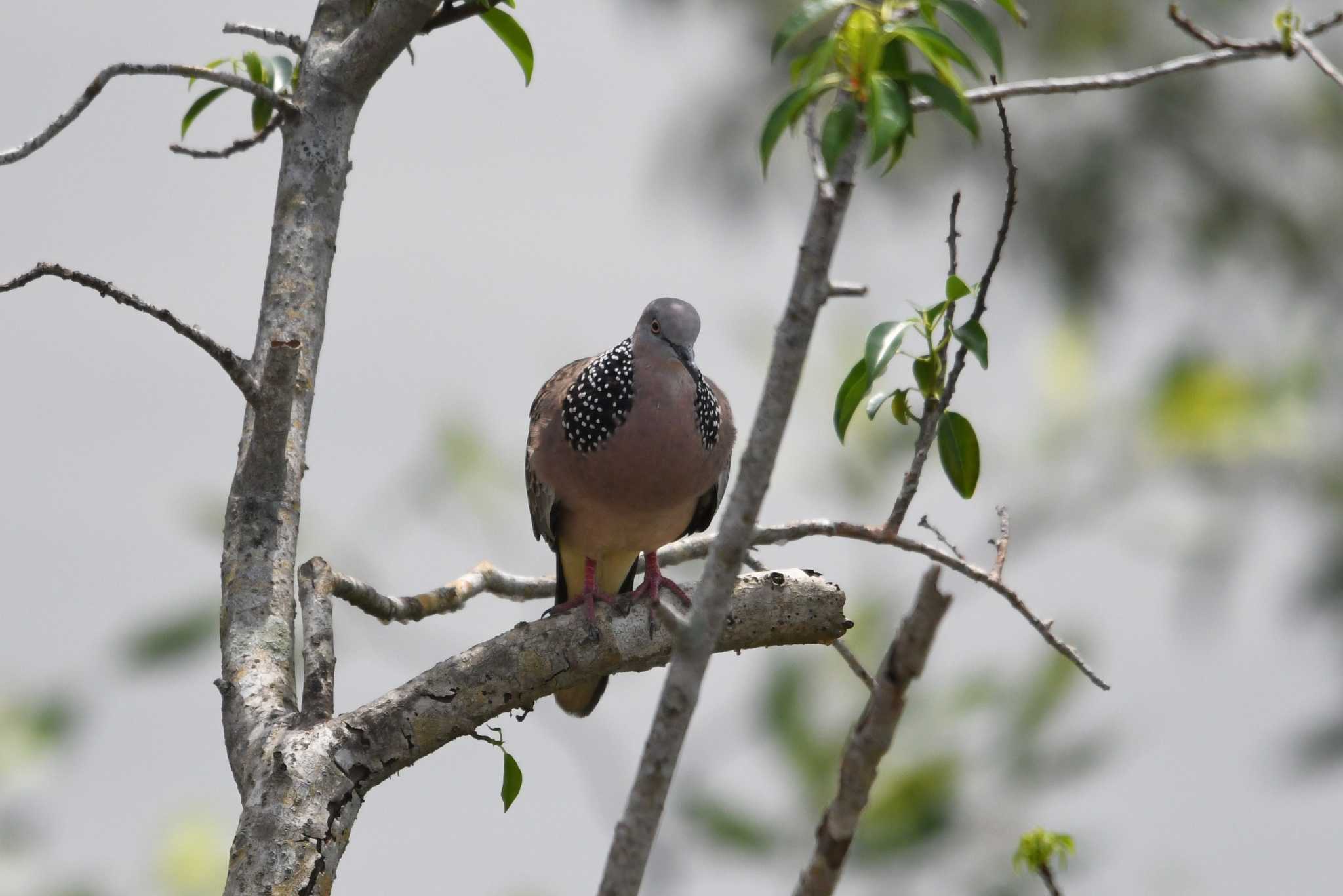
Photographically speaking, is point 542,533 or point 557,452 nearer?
point 557,452

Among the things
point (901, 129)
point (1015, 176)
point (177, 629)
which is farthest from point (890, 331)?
point (177, 629)

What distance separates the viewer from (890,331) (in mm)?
1799

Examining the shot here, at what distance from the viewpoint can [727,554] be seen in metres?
1.35

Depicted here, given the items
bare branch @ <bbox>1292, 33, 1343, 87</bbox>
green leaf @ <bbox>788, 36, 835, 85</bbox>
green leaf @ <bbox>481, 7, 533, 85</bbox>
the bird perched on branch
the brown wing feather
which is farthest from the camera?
the brown wing feather

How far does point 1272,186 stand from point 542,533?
5134mm

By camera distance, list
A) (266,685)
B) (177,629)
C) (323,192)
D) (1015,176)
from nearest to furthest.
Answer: (1015,176) → (266,685) → (323,192) → (177,629)

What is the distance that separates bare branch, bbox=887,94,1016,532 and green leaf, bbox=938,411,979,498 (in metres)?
0.02

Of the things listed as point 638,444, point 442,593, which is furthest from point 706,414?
point 442,593

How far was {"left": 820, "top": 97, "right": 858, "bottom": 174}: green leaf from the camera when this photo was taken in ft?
4.60

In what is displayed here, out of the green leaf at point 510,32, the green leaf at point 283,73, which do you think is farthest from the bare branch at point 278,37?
the green leaf at point 510,32

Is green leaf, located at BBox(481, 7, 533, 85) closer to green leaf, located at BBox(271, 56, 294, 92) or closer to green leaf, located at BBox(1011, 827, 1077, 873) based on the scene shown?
green leaf, located at BBox(271, 56, 294, 92)

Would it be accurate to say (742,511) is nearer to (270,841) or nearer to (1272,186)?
(270,841)

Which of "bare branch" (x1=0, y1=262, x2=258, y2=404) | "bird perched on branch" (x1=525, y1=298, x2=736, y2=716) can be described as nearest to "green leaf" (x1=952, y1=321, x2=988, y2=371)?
"bird perched on branch" (x1=525, y1=298, x2=736, y2=716)

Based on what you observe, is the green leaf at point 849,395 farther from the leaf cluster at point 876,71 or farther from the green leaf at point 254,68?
the green leaf at point 254,68
